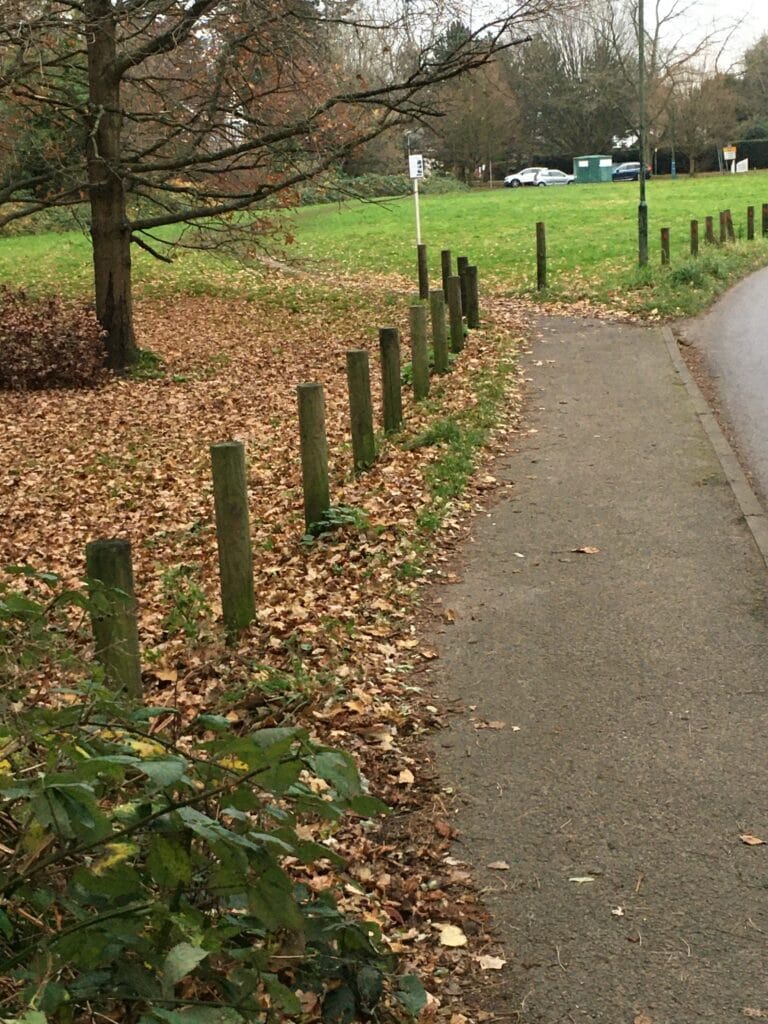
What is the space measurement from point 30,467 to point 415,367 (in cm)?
400

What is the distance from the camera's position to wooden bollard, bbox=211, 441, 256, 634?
243 inches

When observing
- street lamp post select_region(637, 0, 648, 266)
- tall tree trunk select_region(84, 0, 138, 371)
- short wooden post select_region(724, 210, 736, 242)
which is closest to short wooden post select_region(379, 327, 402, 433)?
tall tree trunk select_region(84, 0, 138, 371)

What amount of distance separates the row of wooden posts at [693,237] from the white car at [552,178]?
46.7 metres

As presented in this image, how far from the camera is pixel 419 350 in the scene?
491 inches

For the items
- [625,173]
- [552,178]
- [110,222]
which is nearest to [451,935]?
[110,222]

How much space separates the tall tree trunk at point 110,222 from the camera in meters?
15.9

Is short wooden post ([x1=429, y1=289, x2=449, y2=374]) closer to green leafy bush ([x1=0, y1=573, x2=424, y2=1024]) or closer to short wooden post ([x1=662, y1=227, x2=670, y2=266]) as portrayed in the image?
short wooden post ([x1=662, y1=227, x2=670, y2=266])

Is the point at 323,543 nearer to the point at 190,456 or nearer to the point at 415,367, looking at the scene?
the point at 190,456

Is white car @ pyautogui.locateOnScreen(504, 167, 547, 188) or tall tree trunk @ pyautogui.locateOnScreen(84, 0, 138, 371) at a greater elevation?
white car @ pyautogui.locateOnScreen(504, 167, 547, 188)

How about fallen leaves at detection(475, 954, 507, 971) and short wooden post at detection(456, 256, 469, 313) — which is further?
short wooden post at detection(456, 256, 469, 313)

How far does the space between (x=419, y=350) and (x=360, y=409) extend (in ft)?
10.2

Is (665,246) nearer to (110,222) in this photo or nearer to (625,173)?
(110,222)

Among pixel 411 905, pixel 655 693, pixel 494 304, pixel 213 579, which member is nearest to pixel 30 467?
pixel 213 579

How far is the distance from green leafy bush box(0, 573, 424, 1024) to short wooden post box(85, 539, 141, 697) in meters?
1.79
